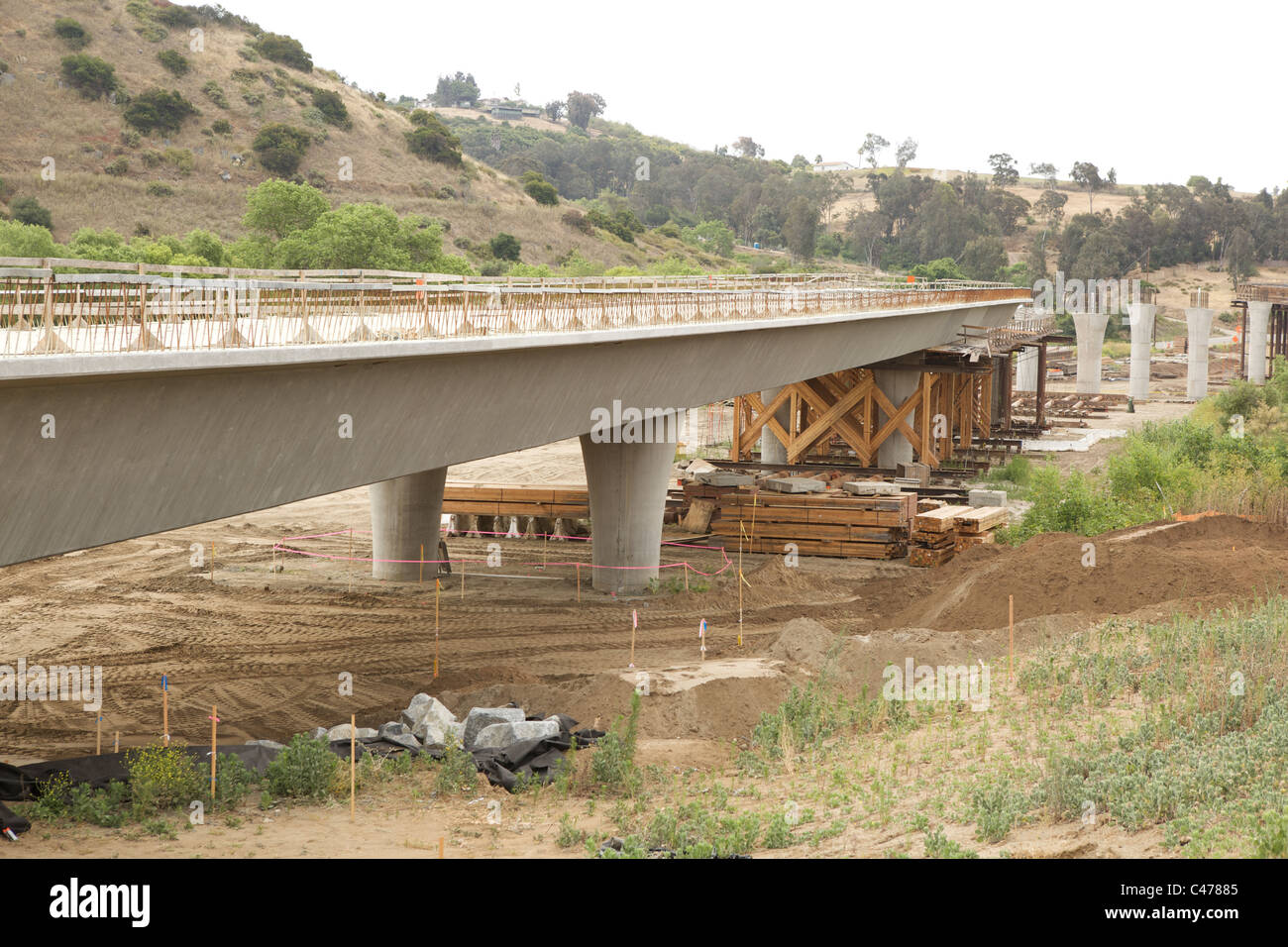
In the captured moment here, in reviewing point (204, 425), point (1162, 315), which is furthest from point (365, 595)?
point (1162, 315)

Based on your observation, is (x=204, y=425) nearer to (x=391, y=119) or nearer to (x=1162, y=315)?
(x=391, y=119)

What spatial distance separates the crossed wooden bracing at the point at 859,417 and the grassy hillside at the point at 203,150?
43130 millimetres

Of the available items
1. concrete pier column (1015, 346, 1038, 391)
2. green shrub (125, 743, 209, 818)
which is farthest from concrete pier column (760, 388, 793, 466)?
concrete pier column (1015, 346, 1038, 391)

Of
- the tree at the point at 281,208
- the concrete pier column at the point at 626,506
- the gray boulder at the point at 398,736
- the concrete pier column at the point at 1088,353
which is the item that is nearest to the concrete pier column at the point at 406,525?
the concrete pier column at the point at 626,506

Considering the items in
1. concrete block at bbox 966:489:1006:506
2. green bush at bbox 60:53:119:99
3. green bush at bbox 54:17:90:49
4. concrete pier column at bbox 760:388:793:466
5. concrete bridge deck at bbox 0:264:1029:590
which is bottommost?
concrete block at bbox 966:489:1006:506

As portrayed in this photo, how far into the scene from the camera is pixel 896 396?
39.2m

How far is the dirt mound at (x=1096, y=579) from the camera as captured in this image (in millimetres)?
18328

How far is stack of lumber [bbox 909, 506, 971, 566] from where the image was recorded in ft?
86.1

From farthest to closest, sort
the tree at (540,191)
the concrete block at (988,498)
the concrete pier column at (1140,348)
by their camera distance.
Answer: the tree at (540,191)
the concrete pier column at (1140,348)
the concrete block at (988,498)

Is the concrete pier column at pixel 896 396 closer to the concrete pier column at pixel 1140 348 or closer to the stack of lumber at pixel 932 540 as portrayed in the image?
the stack of lumber at pixel 932 540

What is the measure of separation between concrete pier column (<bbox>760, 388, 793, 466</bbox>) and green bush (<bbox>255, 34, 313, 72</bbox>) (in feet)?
266

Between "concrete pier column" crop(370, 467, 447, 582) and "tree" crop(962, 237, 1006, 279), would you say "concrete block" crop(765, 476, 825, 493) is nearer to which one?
"concrete pier column" crop(370, 467, 447, 582)

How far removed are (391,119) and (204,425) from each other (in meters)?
99.6

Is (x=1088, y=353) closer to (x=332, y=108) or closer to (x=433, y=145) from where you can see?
(x=433, y=145)
